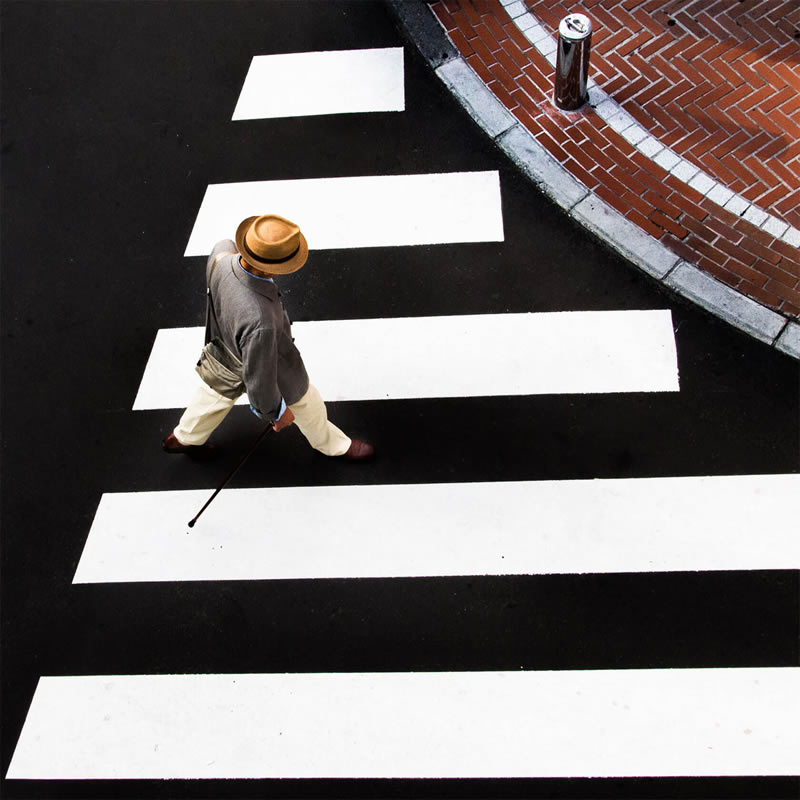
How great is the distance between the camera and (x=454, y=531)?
201 inches

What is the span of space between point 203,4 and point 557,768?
6442 millimetres

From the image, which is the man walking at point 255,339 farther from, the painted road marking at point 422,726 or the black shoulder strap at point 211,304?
the painted road marking at point 422,726

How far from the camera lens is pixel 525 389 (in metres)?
5.50

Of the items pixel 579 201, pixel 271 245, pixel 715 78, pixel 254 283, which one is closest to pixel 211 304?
pixel 254 283

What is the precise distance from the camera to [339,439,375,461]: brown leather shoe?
17.4ft

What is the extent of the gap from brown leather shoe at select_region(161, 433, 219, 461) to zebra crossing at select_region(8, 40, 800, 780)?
233mm

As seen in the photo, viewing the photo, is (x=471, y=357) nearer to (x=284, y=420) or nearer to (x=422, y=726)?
(x=284, y=420)

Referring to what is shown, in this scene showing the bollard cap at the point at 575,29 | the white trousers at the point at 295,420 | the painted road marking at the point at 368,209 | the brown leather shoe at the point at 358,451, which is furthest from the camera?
the painted road marking at the point at 368,209

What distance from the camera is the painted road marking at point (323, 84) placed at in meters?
6.69

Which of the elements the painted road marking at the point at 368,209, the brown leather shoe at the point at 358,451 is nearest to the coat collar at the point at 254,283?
the brown leather shoe at the point at 358,451

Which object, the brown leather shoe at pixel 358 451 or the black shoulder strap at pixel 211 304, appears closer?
the black shoulder strap at pixel 211 304

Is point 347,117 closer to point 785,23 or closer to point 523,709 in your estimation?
point 785,23

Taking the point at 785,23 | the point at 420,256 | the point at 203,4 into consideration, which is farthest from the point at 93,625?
the point at 785,23

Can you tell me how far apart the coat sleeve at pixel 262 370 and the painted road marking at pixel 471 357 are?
1245 mm
